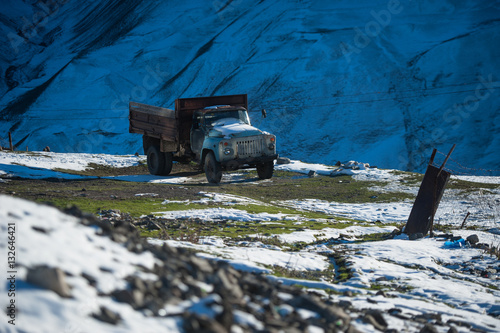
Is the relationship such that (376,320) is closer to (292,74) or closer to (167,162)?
(167,162)

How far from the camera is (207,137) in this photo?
15.7 m

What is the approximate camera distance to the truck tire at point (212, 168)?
15477 millimetres

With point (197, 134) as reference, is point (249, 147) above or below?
below

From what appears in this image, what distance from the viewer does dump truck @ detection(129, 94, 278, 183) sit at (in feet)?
50.1

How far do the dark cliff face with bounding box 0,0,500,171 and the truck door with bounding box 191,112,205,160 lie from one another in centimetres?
1605

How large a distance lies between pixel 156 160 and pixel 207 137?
3.45 meters

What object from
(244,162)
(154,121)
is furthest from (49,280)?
(154,121)

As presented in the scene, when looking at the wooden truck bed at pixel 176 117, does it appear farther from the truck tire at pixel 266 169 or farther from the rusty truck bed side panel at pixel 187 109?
the truck tire at pixel 266 169

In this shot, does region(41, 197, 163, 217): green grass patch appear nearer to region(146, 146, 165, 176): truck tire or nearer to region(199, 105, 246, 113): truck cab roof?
region(199, 105, 246, 113): truck cab roof

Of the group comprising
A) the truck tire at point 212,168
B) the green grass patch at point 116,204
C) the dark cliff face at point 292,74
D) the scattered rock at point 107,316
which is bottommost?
the scattered rock at point 107,316

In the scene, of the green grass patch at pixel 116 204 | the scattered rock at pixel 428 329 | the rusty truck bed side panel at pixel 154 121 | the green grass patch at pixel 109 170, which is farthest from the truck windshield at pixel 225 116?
the scattered rock at pixel 428 329

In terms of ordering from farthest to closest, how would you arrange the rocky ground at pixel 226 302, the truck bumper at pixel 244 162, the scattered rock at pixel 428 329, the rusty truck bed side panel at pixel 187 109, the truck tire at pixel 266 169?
the rusty truck bed side panel at pixel 187 109, the truck tire at pixel 266 169, the truck bumper at pixel 244 162, the scattered rock at pixel 428 329, the rocky ground at pixel 226 302

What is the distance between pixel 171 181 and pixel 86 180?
114 inches

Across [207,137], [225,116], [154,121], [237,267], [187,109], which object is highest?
[187,109]
